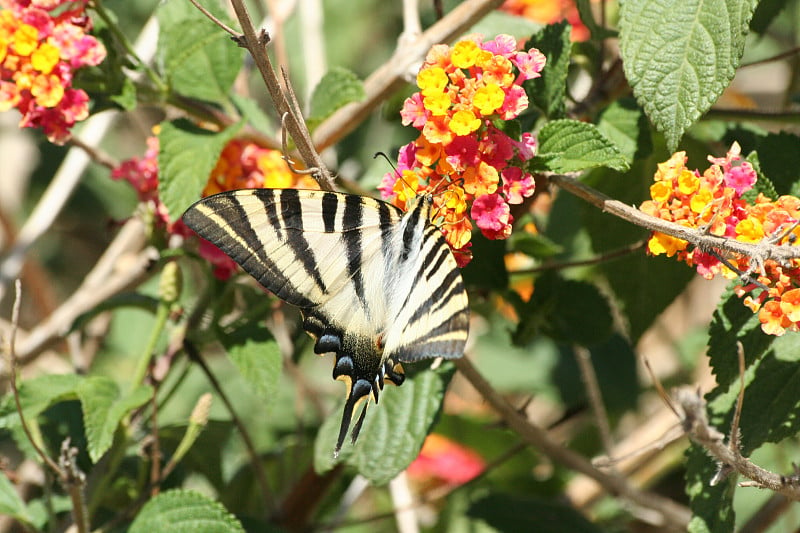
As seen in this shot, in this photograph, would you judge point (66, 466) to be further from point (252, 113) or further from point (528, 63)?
point (528, 63)

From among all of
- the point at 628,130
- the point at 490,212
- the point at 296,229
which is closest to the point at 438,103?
the point at 490,212

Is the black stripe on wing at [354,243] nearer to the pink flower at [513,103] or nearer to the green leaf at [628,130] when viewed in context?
the pink flower at [513,103]

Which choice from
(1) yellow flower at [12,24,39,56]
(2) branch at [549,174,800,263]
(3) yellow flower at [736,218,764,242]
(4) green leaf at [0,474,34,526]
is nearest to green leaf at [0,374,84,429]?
(4) green leaf at [0,474,34,526]

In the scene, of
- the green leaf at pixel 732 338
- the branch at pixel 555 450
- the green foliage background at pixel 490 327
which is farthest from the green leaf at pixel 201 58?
the green leaf at pixel 732 338

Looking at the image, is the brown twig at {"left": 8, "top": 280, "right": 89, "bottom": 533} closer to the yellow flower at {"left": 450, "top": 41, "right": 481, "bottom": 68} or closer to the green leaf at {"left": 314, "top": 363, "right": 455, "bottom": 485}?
the green leaf at {"left": 314, "top": 363, "right": 455, "bottom": 485}

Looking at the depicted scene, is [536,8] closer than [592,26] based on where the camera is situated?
No

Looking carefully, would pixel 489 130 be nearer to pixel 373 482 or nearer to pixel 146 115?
Answer: pixel 373 482
